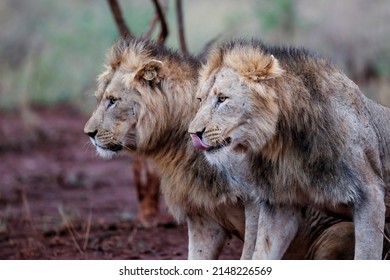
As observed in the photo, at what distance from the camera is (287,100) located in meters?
4.41

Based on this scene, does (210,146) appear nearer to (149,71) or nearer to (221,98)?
(221,98)

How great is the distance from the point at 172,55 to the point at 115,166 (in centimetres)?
518

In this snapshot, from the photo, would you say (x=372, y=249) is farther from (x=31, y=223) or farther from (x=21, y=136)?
(x=21, y=136)

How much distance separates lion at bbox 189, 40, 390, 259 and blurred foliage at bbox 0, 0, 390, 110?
579 centimetres

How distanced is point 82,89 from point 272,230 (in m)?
8.78

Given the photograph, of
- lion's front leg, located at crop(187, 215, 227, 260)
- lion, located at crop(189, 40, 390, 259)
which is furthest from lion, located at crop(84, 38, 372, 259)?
lion, located at crop(189, 40, 390, 259)

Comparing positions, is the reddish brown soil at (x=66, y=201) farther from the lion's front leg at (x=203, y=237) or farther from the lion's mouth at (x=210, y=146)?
the lion's mouth at (x=210, y=146)

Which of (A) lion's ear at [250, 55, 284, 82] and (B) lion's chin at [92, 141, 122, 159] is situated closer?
(A) lion's ear at [250, 55, 284, 82]

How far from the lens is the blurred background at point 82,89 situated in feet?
21.7

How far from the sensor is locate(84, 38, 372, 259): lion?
4.96 metres

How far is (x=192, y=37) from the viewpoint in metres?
13.9

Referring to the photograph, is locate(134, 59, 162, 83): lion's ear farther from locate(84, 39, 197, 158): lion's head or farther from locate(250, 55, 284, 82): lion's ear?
locate(250, 55, 284, 82): lion's ear

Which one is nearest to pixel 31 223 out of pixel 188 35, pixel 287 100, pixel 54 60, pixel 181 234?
pixel 181 234

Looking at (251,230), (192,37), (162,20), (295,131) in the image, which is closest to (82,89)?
(192,37)
